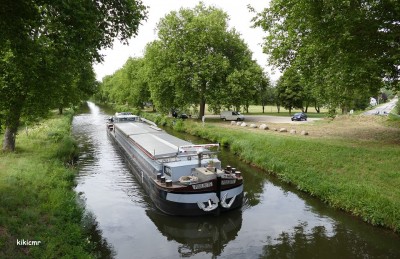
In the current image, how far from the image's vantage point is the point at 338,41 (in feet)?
57.5

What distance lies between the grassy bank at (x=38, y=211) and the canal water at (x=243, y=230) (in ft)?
4.89

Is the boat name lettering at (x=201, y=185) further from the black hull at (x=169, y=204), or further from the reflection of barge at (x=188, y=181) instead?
the black hull at (x=169, y=204)

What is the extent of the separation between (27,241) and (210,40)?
37.9 meters

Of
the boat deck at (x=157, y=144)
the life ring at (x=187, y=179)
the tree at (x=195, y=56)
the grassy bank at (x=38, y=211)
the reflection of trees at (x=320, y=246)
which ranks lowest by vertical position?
the reflection of trees at (x=320, y=246)

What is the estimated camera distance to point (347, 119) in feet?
123

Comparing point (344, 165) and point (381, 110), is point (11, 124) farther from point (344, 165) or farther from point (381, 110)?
point (381, 110)

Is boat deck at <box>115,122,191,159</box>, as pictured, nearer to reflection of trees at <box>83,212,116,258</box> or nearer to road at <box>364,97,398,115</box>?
reflection of trees at <box>83,212,116,258</box>

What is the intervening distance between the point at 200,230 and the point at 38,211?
21.9 feet

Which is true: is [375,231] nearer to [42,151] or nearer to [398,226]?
[398,226]

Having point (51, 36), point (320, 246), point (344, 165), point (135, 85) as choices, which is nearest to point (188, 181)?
point (320, 246)

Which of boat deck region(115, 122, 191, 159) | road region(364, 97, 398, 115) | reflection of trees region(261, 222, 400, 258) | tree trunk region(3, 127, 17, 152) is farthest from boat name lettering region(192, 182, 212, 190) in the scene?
road region(364, 97, 398, 115)

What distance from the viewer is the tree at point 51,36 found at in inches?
366

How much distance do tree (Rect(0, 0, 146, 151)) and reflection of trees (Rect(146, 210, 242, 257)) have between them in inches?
318

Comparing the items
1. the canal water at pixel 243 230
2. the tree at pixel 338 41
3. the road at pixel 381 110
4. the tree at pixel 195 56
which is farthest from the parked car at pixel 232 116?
the canal water at pixel 243 230
